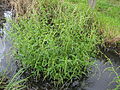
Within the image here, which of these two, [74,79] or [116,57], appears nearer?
[74,79]

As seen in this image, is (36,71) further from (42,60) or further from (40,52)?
(40,52)

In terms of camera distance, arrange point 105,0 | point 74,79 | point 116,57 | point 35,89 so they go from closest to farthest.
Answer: point 35,89, point 74,79, point 116,57, point 105,0

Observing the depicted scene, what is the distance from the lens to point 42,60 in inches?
133

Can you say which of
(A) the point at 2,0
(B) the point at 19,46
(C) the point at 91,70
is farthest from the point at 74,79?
(A) the point at 2,0

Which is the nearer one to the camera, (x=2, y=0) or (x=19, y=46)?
(x=19, y=46)

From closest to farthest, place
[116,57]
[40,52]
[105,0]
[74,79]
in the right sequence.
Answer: [40,52], [74,79], [116,57], [105,0]

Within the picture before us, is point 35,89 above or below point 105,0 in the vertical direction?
below

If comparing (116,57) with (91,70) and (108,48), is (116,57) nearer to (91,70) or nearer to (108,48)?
(108,48)

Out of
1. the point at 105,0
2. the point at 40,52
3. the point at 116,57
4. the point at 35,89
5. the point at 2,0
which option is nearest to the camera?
the point at 40,52

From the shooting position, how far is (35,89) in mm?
3377

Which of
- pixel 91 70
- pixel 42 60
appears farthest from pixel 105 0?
pixel 42 60

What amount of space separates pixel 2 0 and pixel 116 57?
15.8 ft

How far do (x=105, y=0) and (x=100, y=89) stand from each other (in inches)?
212


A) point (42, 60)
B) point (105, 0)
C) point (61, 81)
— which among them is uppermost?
point (105, 0)
